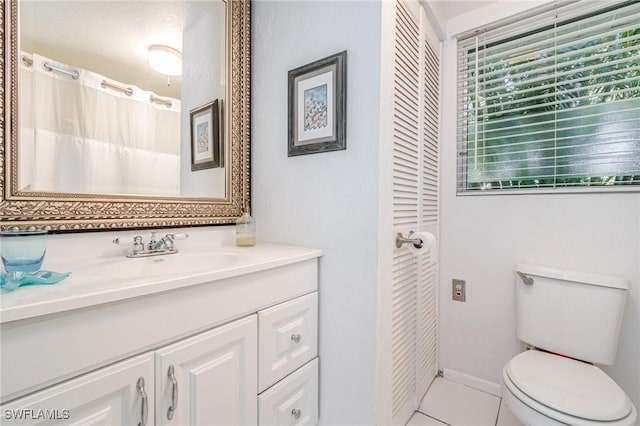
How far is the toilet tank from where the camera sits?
3.98 ft

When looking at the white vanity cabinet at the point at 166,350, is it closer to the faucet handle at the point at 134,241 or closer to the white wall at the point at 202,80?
the faucet handle at the point at 134,241

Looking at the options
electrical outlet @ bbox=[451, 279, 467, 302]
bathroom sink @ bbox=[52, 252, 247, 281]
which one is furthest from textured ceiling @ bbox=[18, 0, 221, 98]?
electrical outlet @ bbox=[451, 279, 467, 302]

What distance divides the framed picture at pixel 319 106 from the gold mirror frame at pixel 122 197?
308 mm

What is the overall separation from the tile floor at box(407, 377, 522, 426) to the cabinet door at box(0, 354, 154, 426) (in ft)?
4.14

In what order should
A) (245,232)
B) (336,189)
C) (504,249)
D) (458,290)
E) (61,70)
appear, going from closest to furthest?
1. (61,70)
2. (336,189)
3. (245,232)
4. (504,249)
5. (458,290)

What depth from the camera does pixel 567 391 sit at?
1021mm

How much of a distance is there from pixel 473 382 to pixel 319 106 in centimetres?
174

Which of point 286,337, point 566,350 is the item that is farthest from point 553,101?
point 286,337

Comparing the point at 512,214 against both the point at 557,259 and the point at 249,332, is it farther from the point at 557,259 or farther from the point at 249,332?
the point at 249,332

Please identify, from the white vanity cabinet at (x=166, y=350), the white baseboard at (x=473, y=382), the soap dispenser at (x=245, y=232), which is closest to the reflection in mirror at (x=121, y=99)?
the soap dispenser at (x=245, y=232)

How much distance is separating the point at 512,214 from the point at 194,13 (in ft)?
6.11

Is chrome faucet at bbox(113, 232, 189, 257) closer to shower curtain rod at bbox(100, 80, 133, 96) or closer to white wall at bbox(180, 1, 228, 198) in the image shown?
white wall at bbox(180, 1, 228, 198)

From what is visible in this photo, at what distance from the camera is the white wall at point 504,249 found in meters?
1.29

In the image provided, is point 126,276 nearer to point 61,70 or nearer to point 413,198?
point 61,70
